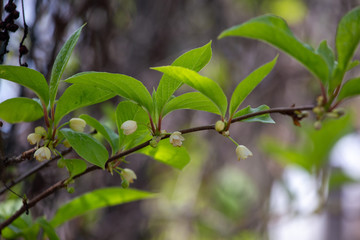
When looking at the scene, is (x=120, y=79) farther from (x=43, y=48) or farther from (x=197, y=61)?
(x=43, y=48)

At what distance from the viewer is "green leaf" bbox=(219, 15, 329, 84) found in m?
0.51

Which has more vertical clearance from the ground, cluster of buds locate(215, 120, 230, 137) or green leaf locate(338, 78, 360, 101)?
green leaf locate(338, 78, 360, 101)

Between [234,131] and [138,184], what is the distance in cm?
82

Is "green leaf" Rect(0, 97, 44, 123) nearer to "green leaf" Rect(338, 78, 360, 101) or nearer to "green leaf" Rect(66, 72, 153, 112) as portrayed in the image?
"green leaf" Rect(66, 72, 153, 112)

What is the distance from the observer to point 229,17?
2281 mm

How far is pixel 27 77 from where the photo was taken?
532 mm

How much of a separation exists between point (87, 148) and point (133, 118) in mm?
94

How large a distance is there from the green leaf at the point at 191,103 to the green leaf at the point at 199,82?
2 centimetres

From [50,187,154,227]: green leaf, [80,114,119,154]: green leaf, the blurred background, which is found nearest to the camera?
[80,114,119,154]: green leaf

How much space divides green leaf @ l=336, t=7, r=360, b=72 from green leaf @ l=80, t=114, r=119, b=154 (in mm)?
362

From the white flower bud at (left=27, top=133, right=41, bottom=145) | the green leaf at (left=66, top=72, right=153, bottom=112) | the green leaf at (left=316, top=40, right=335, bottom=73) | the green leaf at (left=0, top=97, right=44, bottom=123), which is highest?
the green leaf at (left=316, top=40, right=335, bottom=73)

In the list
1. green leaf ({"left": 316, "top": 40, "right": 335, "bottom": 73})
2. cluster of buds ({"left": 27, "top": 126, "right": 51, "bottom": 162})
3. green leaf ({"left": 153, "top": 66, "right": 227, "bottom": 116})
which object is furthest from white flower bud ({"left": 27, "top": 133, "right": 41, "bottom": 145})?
green leaf ({"left": 316, "top": 40, "right": 335, "bottom": 73})

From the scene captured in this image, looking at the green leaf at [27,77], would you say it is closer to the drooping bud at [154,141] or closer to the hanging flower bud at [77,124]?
the hanging flower bud at [77,124]

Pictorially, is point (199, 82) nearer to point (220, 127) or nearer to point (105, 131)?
point (220, 127)
